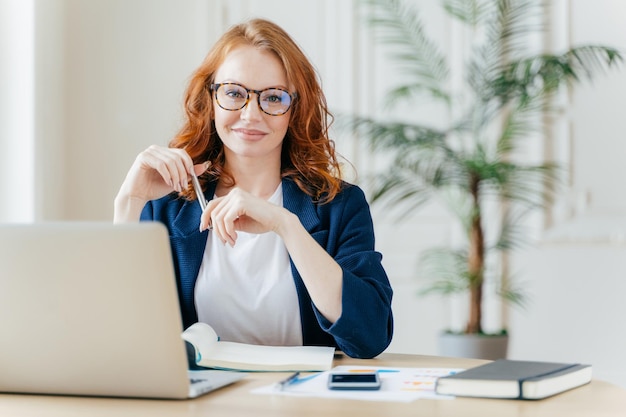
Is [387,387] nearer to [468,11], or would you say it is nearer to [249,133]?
[249,133]

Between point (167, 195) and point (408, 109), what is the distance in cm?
255

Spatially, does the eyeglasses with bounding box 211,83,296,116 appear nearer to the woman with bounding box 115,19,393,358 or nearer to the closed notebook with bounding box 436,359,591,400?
the woman with bounding box 115,19,393,358

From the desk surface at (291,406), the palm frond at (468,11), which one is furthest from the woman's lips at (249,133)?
the palm frond at (468,11)

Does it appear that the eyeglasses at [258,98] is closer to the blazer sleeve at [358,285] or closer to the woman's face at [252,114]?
the woman's face at [252,114]

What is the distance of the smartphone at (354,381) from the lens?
128 centimetres

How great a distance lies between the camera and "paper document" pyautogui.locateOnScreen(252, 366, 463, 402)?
1.23 meters

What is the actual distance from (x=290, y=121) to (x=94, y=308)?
99 cm

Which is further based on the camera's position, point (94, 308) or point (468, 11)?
point (468, 11)

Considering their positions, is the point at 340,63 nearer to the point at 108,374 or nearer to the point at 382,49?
the point at 382,49

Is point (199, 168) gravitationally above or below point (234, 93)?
below

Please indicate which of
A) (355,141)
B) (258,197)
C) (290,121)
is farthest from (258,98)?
(355,141)

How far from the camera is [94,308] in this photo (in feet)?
3.78

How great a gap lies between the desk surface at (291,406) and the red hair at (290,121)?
A: 810 mm

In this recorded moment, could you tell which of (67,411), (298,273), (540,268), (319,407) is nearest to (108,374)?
(67,411)
